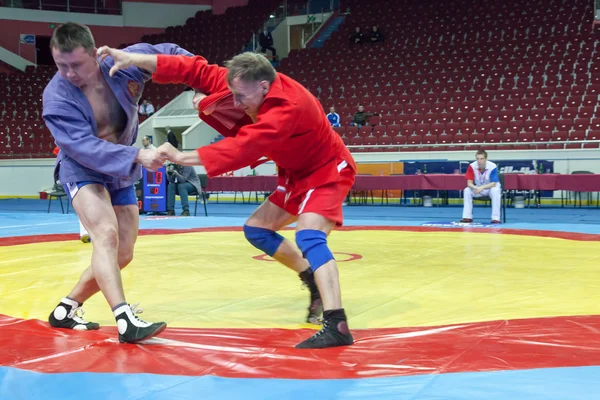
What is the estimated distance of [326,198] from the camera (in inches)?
120

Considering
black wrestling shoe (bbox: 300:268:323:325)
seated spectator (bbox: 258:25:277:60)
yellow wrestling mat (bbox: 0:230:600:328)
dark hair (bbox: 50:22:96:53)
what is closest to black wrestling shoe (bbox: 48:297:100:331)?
yellow wrestling mat (bbox: 0:230:600:328)

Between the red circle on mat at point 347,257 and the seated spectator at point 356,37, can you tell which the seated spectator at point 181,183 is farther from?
the seated spectator at point 356,37

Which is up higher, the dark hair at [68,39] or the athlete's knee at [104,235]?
the dark hair at [68,39]

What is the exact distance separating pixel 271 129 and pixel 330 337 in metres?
0.87

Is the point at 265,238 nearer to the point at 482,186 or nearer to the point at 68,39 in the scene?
the point at 68,39

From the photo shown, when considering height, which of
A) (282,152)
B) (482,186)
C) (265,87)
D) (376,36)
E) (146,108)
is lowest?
(482,186)

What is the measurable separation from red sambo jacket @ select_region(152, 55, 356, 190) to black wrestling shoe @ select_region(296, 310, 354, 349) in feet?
2.10

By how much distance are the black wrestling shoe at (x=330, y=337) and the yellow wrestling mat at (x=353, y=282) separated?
44cm

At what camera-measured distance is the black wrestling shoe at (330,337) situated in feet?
8.96

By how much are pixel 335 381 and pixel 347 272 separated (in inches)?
99.1

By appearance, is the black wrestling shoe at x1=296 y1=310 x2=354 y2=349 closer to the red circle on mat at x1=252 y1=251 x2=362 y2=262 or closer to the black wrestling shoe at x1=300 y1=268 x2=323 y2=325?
the black wrestling shoe at x1=300 y1=268 x2=323 y2=325

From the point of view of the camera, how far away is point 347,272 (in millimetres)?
4812

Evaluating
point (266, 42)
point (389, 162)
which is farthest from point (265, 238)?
point (266, 42)

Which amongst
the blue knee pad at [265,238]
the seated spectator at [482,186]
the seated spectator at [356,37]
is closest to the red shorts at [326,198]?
the blue knee pad at [265,238]
